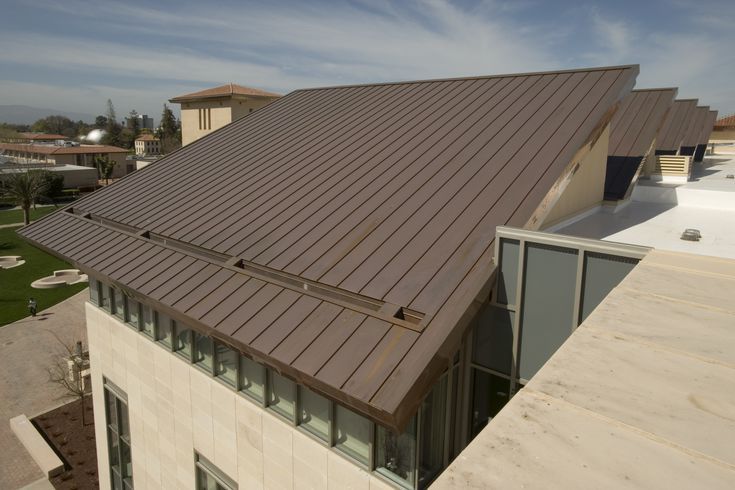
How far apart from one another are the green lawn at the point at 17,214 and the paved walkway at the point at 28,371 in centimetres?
3120

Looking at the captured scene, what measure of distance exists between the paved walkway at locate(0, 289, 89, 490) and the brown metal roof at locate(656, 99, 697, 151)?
2632 cm

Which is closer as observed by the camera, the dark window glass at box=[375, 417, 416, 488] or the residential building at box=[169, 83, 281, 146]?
the dark window glass at box=[375, 417, 416, 488]

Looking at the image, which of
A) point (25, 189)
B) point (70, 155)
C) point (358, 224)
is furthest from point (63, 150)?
point (358, 224)

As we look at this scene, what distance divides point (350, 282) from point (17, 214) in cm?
7104

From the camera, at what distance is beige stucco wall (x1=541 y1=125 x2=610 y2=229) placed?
9949 mm

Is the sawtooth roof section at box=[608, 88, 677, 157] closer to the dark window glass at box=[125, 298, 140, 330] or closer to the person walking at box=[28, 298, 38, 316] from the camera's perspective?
the dark window glass at box=[125, 298, 140, 330]

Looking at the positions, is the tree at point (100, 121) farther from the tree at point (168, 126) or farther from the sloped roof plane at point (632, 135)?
the sloped roof plane at point (632, 135)

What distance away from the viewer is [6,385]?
24.7m

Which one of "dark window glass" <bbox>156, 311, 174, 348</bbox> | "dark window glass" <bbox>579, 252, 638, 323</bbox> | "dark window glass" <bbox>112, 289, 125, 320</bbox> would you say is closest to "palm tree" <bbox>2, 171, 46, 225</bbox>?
"dark window glass" <bbox>112, 289, 125, 320</bbox>

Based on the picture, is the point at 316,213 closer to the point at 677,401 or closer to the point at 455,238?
the point at 455,238

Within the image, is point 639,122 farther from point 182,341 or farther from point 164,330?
point 164,330

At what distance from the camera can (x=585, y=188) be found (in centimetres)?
1111

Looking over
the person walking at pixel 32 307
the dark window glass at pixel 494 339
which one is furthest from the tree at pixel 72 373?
the dark window glass at pixel 494 339

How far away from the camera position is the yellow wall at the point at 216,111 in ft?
128
